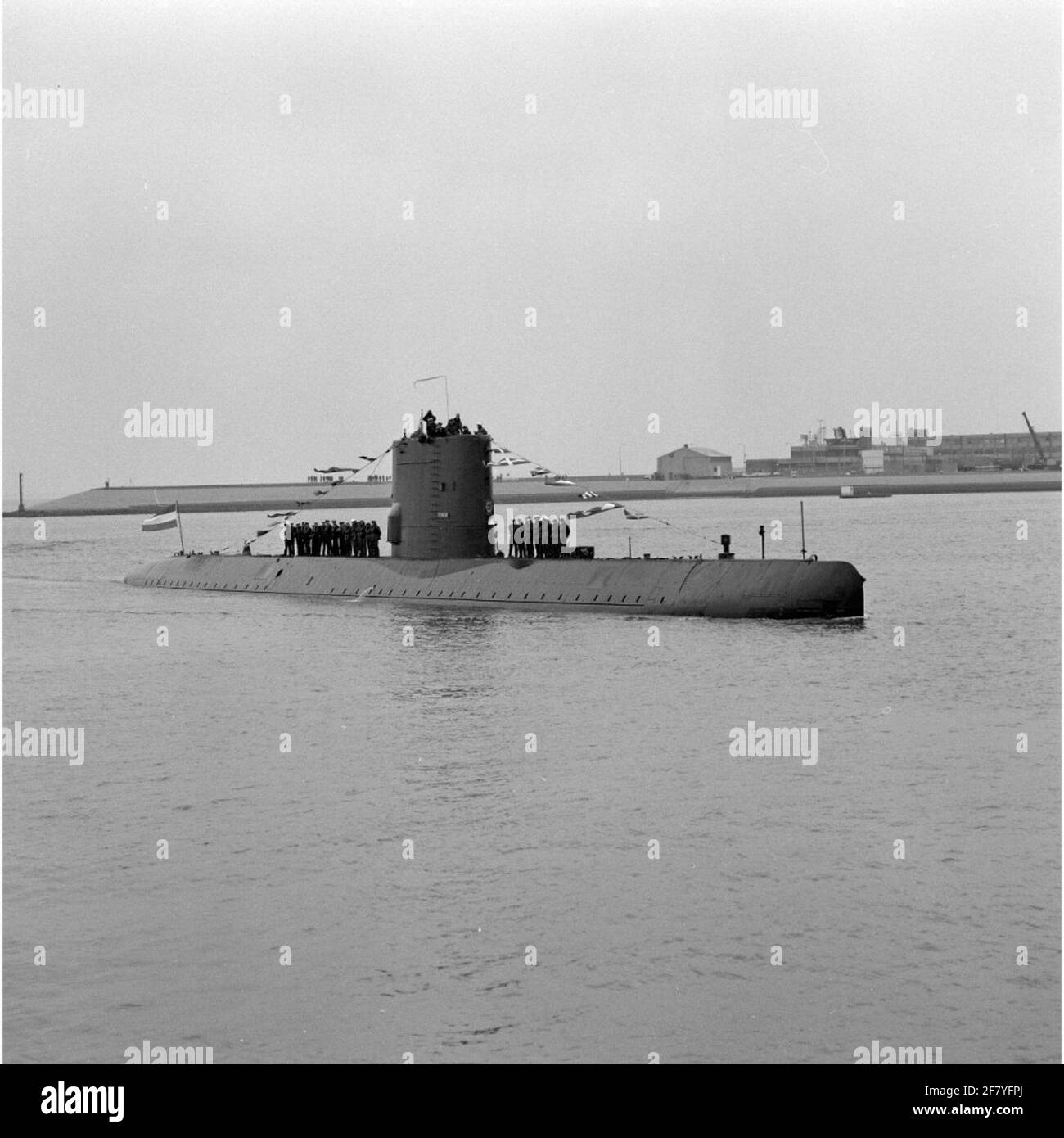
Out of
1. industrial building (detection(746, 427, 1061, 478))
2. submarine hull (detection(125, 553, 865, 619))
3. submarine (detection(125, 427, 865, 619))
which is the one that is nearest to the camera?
submarine hull (detection(125, 553, 865, 619))

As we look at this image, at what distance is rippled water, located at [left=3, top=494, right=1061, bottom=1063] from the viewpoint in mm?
10258

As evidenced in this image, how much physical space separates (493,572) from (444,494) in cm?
268

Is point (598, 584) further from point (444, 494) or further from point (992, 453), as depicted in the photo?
point (992, 453)

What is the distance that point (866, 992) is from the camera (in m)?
10.6

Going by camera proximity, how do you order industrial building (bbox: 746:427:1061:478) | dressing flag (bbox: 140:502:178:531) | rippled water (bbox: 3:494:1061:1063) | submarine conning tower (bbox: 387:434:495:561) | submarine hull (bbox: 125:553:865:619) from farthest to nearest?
industrial building (bbox: 746:427:1061:478) < dressing flag (bbox: 140:502:178:531) < submarine conning tower (bbox: 387:434:495:561) < submarine hull (bbox: 125:553:865:619) < rippled water (bbox: 3:494:1061:1063)

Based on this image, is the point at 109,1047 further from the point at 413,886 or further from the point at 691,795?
the point at 691,795

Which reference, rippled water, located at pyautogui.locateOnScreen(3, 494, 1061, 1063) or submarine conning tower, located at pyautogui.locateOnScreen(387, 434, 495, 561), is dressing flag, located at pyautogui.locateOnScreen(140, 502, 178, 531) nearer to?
submarine conning tower, located at pyautogui.locateOnScreen(387, 434, 495, 561)

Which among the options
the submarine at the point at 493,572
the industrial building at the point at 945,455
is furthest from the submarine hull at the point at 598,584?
the industrial building at the point at 945,455

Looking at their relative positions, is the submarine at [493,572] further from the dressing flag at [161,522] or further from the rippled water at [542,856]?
the dressing flag at [161,522]

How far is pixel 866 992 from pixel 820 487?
164287 millimetres

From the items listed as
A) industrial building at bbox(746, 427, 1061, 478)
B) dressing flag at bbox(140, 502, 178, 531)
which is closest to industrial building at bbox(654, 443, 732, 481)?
industrial building at bbox(746, 427, 1061, 478)

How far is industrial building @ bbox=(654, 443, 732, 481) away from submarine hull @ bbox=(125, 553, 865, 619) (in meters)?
147

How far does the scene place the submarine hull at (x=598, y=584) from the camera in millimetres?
31797

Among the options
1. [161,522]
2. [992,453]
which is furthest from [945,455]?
[161,522]
